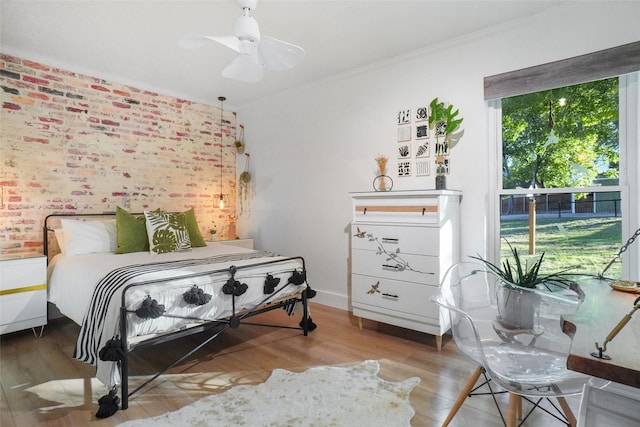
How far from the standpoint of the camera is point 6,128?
329cm

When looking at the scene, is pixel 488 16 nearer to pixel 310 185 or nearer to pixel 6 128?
pixel 310 185

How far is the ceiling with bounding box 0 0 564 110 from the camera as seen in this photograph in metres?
2.60

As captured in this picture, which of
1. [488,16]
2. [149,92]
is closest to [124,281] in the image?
[149,92]

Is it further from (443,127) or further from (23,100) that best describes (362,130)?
(23,100)

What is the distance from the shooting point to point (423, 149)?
331 cm

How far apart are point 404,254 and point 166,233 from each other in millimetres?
2323

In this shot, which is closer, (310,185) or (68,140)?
(68,140)

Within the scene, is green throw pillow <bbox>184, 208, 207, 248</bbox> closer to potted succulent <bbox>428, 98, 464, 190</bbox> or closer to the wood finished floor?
the wood finished floor

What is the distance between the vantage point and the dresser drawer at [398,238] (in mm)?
2807

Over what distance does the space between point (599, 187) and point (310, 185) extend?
8.98 feet

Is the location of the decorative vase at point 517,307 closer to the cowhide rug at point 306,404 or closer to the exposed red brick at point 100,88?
the cowhide rug at point 306,404

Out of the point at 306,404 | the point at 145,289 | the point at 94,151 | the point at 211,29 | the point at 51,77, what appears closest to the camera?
the point at 306,404

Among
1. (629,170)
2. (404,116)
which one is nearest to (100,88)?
(404,116)

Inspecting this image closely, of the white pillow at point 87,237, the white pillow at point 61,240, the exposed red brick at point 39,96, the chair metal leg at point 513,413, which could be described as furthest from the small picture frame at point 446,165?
the exposed red brick at point 39,96
